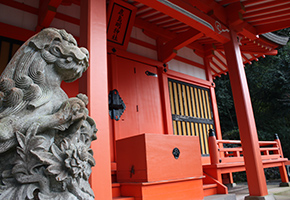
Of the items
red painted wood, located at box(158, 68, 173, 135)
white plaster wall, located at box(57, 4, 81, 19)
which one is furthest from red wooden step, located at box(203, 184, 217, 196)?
white plaster wall, located at box(57, 4, 81, 19)

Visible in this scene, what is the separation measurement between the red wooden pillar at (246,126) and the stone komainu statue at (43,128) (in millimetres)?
3027

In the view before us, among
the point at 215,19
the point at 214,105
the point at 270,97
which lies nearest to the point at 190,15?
the point at 215,19

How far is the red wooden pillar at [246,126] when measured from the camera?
3342 millimetres

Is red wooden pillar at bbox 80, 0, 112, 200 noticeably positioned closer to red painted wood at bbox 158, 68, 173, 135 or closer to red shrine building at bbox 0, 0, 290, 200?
red shrine building at bbox 0, 0, 290, 200

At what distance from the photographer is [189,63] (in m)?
5.64

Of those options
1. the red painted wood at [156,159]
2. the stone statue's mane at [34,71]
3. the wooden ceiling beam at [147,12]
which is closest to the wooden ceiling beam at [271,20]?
the wooden ceiling beam at [147,12]

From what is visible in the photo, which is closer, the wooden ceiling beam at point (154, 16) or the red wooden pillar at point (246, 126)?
the red wooden pillar at point (246, 126)

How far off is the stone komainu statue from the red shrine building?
2.41 ft

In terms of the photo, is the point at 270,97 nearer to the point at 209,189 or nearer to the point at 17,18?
the point at 209,189

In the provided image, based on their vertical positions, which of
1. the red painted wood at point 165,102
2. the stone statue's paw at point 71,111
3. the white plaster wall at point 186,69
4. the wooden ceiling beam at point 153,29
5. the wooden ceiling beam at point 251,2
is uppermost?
the wooden ceiling beam at point 153,29

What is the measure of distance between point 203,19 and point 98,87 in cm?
229

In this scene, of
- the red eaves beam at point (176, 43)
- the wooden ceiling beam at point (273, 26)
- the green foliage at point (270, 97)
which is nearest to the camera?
the wooden ceiling beam at point (273, 26)

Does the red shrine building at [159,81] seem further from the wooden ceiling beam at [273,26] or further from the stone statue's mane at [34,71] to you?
the stone statue's mane at [34,71]

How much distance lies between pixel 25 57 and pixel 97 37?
1.04 meters
